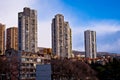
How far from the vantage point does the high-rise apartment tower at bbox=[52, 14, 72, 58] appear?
5409 cm

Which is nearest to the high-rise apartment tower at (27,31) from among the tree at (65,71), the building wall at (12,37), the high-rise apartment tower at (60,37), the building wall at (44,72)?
the building wall at (12,37)

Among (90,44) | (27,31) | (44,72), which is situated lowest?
(44,72)

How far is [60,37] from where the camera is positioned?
179ft

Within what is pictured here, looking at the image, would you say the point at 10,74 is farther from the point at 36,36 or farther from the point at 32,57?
the point at 36,36

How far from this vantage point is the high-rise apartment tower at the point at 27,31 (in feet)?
159

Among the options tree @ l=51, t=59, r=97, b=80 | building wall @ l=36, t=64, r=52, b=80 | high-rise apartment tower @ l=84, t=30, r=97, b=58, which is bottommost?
tree @ l=51, t=59, r=97, b=80

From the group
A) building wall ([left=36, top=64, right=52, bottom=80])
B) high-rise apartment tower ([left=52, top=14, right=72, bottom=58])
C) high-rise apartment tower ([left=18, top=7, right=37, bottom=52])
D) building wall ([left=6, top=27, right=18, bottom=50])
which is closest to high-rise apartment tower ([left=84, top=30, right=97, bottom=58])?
high-rise apartment tower ([left=52, top=14, right=72, bottom=58])

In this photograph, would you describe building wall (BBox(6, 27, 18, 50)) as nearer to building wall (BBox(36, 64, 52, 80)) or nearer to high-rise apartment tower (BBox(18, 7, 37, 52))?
high-rise apartment tower (BBox(18, 7, 37, 52))

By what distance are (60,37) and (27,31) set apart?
7.86 meters

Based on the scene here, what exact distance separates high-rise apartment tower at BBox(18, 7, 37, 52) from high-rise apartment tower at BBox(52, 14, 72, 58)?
5097 millimetres

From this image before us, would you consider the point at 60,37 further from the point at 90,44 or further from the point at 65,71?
the point at 65,71

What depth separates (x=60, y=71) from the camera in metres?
35.2

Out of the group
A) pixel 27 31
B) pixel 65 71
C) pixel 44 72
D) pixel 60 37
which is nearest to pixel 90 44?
pixel 60 37

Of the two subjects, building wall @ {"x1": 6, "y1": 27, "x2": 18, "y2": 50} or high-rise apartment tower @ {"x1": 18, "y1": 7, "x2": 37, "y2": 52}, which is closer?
high-rise apartment tower @ {"x1": 18, "y1": 7, "x2": 37, "y2": 52}
